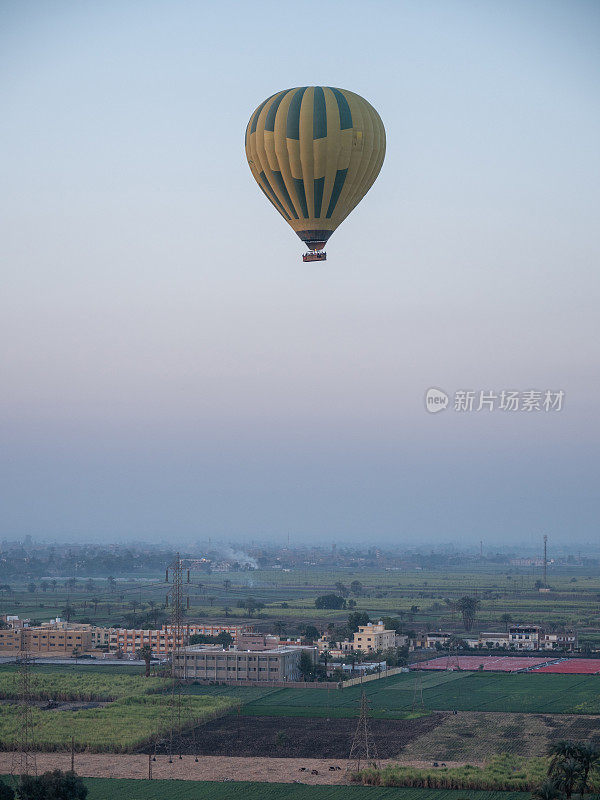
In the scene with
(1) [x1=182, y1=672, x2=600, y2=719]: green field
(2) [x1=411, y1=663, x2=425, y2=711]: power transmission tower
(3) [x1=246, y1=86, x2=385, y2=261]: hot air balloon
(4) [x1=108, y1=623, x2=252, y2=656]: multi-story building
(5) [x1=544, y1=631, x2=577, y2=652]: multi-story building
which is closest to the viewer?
(3) [x1=246, y1=86, x2=385, y2=261]: hot air balloon

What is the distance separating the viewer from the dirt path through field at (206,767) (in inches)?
1256

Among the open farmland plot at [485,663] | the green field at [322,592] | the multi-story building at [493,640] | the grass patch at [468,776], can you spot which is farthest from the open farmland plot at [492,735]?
the green field at [322,592]

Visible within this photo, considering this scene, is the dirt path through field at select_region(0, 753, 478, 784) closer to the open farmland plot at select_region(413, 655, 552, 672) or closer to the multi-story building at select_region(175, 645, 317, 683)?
the multi-story building at select_region(175, 645, 317, 683)

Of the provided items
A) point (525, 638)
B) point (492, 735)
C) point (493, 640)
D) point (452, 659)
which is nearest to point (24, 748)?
point (492, 735)

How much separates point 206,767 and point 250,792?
3.33m

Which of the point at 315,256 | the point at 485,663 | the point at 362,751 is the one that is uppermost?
the point at 315,256

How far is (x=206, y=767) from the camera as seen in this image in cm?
3316

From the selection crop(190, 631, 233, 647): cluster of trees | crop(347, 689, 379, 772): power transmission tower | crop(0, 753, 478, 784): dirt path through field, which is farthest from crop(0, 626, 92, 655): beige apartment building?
crop(347, 689, 379, 772): power transmission tower

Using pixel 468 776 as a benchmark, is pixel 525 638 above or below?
above

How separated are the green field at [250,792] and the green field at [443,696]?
11.1m

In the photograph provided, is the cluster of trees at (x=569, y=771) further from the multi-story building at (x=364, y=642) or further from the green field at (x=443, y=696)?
the multi-story building at (x=364, y=642)

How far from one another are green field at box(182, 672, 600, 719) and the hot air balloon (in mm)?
17790

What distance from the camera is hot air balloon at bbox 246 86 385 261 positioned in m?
32.8

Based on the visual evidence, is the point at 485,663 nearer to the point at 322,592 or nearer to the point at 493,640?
the point at 493,640
